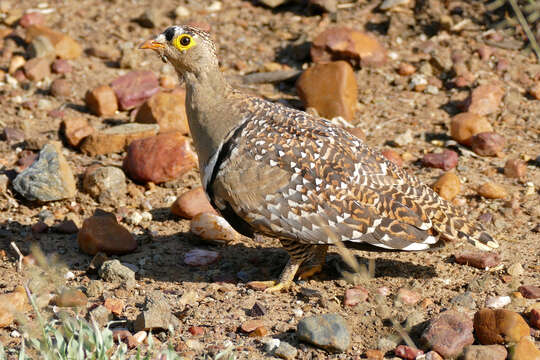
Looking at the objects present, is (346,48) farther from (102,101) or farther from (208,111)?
(208,111)

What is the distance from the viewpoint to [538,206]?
661 centimetres

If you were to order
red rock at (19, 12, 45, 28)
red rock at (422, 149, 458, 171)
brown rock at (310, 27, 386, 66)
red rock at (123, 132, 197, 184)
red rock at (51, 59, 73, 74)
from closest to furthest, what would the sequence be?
1. red rock at (123, 132, 197, 184)
2. red rock at (422, 149, 458, 171)
3. brown rock at (310, 27, 386, 66)
4. red rock at (51, 59, 73, 74)
5. red rock at (19, 12, 45, 28)

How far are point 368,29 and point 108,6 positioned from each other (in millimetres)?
3777

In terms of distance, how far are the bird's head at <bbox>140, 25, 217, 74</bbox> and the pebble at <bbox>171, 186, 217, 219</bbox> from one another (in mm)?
1361

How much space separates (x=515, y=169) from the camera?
23.2ft

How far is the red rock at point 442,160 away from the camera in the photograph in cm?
729

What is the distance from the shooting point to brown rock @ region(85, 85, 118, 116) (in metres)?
8.34

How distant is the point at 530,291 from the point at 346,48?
431 centimetres

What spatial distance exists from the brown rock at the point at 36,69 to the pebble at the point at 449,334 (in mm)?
6155

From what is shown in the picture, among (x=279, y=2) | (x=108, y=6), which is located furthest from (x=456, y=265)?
(x=108, y=6)

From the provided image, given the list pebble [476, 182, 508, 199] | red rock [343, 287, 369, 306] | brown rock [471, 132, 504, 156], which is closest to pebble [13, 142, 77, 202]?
red rock [343, 287, 369, 306]

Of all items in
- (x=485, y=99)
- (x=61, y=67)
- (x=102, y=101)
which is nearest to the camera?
(x=485, y=99)

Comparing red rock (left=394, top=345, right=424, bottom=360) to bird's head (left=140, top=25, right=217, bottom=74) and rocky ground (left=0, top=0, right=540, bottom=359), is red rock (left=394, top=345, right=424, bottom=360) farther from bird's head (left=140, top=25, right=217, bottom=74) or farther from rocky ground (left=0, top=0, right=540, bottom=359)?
bird's head (left=140, top=25, right=217, bottom=74)

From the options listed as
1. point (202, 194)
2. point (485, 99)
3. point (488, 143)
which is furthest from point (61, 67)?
point (488, 143)
